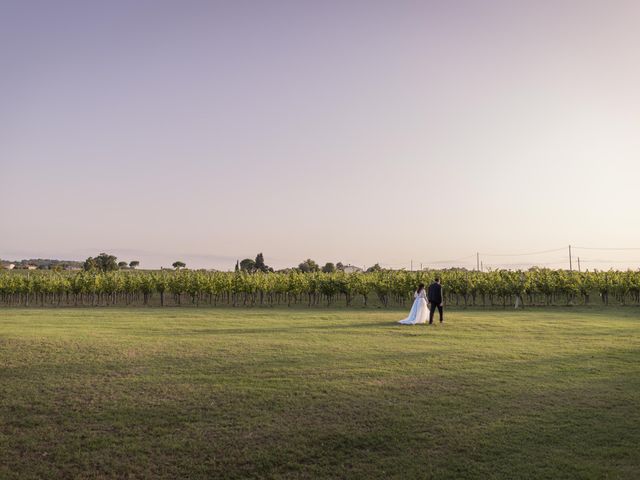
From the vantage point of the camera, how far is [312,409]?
31.7ft

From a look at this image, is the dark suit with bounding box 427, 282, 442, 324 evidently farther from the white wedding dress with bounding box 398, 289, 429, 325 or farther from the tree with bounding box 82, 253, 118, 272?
the tree with bounding box 82, 253, 118, 272

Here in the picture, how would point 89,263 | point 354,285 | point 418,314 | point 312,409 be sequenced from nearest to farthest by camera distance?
point 312,409, point 418,314, point 354,285, point 89,263

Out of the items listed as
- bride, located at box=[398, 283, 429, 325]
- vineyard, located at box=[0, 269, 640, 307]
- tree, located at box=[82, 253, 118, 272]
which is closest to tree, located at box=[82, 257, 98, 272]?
tree, located at box=[82, 253, 118, 272]

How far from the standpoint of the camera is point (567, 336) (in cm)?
1972

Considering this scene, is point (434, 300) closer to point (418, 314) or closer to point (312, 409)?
point (418, 314)

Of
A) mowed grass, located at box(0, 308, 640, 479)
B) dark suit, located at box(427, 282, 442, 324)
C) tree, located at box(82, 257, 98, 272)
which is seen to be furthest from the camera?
tree, located at box(82, 257, 98, 272)

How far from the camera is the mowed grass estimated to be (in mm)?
7613

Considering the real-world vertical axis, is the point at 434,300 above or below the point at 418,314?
above

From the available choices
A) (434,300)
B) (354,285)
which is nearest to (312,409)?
(434,300)

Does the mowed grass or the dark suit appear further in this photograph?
the dark suit

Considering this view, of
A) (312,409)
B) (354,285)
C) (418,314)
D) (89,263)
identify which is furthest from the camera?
(89,263)

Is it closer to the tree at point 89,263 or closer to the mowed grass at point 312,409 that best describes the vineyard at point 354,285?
the mowed grass at point 312,409

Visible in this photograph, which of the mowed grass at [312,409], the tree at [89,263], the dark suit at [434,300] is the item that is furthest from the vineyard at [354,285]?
the tree at [89,263]

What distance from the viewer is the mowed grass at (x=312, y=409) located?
761cm
